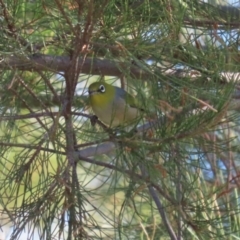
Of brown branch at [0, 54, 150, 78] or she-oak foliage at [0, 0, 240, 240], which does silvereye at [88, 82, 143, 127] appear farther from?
she-oak foliage at [0, 0, 240, 240]

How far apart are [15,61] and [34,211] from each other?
329 mm

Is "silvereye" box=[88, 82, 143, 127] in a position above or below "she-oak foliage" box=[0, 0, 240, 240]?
above

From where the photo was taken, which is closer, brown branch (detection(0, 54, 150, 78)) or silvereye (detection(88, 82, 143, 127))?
brown branch (detection(0, 54, 150, 78))

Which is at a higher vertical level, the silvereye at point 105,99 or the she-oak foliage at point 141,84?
the silvereye at point 105,99

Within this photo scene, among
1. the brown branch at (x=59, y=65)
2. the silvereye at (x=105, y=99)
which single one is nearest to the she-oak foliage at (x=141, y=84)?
the brown branch at (x=59, y=65)

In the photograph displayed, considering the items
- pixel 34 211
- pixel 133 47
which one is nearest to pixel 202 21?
pixel 133 47

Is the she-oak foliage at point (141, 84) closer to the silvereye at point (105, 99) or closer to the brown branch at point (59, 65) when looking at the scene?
the brown branch at point (59, 65)

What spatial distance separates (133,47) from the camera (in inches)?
52.5

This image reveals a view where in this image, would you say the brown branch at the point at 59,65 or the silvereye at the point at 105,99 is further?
the silvereye at the point at 105,99

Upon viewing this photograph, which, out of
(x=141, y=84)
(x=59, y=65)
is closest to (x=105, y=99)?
(x=59, y=65)

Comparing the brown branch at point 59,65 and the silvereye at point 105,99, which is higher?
the silvereye at point 105,99

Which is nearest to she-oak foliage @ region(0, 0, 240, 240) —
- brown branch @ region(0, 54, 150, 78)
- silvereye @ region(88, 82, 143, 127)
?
brown branch @ region(0, 54, 150, 78)

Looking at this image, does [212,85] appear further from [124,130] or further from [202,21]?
[202,21]

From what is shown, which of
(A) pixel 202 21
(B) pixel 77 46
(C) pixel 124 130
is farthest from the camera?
(A) pixel 202 21
